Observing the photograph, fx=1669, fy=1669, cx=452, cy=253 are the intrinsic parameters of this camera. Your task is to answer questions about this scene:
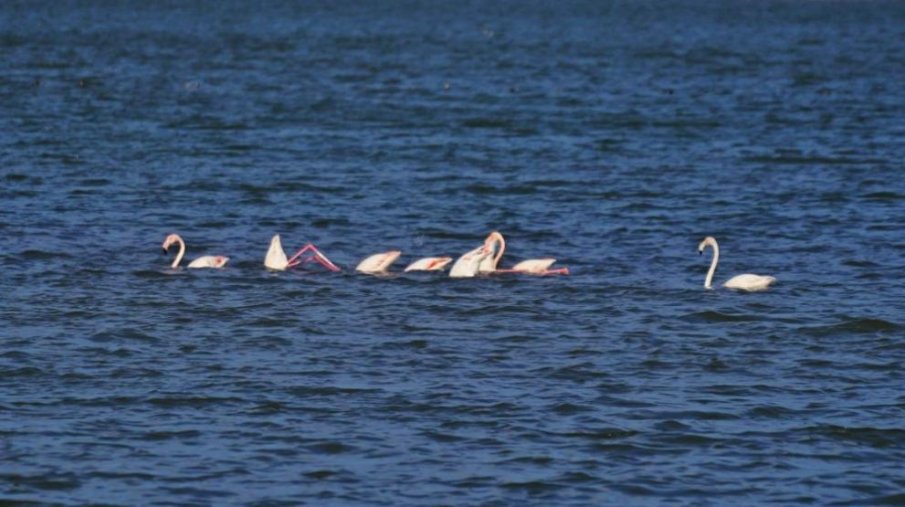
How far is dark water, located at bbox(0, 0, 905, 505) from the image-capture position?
1588cm

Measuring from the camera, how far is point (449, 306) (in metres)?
23.2

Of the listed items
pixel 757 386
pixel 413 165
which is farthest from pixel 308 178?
pixel 757 386

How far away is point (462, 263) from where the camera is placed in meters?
25.3

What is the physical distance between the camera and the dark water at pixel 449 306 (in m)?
15.9

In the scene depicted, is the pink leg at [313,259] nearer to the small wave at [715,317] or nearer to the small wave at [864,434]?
the small wave at [715,317]

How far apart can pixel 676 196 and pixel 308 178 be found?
7918 millimetres

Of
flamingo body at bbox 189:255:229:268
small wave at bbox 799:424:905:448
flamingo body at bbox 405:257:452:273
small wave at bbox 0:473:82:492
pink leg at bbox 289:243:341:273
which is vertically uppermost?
flamingo body at bbox 189:255:229:268

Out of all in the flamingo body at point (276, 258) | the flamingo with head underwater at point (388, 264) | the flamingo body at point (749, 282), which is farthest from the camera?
the flamingo body at point (276, 258)

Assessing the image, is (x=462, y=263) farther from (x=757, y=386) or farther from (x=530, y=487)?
(x=530, y=487)

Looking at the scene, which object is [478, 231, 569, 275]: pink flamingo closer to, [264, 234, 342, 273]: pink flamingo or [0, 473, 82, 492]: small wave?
[264, 234, 342, 273]: pink flamingo

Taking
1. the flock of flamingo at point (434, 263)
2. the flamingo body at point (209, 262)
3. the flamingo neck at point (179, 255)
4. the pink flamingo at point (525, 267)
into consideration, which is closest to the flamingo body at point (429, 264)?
the flock of flamingo at point (434, 263)

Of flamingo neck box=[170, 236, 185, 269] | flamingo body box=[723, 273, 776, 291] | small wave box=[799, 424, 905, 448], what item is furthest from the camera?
flamingo neck box=[170, 236, 185, 269]

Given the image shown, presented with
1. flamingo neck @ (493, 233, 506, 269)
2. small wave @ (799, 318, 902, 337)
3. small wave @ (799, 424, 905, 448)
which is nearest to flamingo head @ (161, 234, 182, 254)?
flamingo neck @ (493, 233, 506, 269)

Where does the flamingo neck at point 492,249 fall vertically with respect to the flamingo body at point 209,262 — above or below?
below
